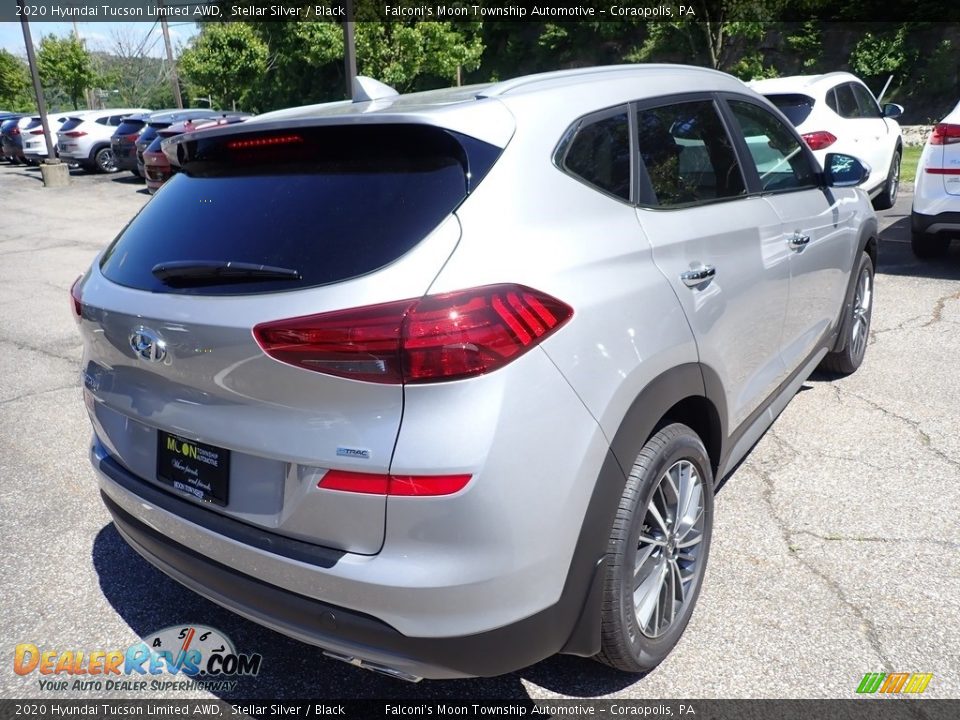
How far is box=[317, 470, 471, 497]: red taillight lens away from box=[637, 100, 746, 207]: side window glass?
1258mm

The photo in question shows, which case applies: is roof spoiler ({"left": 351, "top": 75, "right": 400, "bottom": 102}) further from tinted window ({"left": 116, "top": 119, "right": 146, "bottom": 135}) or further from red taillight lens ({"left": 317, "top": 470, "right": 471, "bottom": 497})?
tinted window ({"left": 116, "top": 119, "right": 146, "bottom": 135})

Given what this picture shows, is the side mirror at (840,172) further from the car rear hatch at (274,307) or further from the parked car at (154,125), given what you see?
the parked car at (154,125)

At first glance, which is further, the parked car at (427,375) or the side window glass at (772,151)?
the side window glass at (772,151)

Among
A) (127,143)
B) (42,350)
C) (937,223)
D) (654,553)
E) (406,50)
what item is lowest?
(127,143)

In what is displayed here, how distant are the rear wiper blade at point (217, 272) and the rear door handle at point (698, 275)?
1.22 m

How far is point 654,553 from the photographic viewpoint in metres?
2.43

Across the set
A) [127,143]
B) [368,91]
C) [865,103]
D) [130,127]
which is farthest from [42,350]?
[130,127]

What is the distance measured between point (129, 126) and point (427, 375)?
21378 mm

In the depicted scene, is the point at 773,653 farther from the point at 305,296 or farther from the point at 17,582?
the point at 17,582

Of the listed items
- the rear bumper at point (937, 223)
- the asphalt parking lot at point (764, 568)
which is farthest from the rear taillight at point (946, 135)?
the asphalt parking lot at point (764, 568)

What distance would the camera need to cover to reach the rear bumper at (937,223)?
6672 mm

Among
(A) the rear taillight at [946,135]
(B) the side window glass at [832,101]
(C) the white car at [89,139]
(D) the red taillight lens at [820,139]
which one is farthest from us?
(C) the white car at [89,139]

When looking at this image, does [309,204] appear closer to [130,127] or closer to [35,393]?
[35,393]

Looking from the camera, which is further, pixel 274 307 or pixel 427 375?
pixel 274 307
